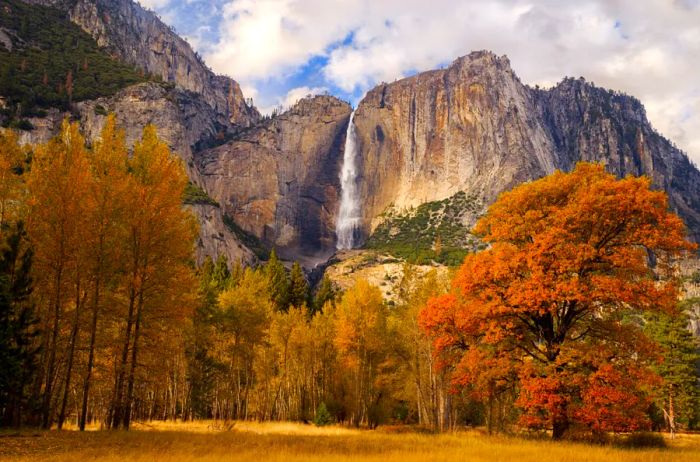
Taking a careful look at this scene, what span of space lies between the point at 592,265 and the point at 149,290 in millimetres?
18069

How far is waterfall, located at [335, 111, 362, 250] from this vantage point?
188750mm

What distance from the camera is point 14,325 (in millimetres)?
18516

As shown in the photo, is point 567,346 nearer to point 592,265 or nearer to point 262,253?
point 592,265

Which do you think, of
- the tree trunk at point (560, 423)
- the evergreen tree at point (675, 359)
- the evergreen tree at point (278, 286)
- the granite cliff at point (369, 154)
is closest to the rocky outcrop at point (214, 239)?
the granite cliff at point (369, 154)

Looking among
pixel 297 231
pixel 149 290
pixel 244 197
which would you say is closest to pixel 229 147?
pixel 244 197

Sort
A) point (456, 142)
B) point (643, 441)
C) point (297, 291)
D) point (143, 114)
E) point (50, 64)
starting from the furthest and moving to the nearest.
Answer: point (456, 142)
point (143, 114)
point (50, 64)
point (297, 291)
point (643, 441)

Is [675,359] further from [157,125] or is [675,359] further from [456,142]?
[456,142]

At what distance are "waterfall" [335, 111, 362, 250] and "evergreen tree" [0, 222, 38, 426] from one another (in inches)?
6522

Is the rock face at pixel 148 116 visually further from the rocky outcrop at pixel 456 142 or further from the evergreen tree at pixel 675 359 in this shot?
the evergreen tree at pixel 675 359

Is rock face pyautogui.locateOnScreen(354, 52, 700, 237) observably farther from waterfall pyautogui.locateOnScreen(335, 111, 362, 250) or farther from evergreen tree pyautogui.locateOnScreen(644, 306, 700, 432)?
evergreen tree pyautogui.locateOnScreen(644, 306, 700, 432)

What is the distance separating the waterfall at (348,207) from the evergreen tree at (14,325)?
166 meters

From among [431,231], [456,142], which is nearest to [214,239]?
[431,231]

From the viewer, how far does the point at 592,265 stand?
1962 centimetres

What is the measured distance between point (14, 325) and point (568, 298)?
20.4 m
